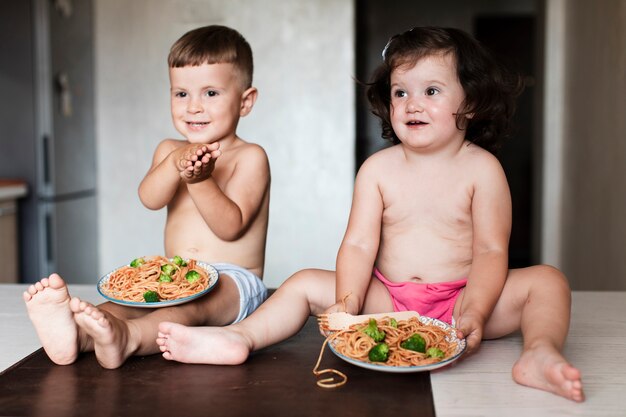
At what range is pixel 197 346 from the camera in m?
1.25

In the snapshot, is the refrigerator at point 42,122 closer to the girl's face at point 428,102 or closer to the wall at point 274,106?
the wall at point 274,106

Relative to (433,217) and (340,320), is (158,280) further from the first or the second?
(433,217)

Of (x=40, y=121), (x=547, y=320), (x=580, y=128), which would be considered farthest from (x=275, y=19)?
(x=547, y=320)

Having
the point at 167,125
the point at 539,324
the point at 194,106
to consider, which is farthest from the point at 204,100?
the point at 167,125

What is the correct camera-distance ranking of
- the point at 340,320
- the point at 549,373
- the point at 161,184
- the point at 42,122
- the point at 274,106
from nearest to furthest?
the point at 549,373 → the point at 340,320 → the point at 161,184 → the point at 42,122 → the point at 274,106

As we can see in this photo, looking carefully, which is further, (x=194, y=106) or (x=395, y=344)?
(x=194, y=106)

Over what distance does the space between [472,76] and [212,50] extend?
2.09ft

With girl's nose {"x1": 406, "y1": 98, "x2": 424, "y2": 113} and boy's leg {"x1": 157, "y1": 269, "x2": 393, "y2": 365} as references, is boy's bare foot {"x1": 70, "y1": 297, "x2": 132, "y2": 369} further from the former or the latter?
girl's nose {"x1": 406, "y1": 98, "x2": 424, "y2": 113}

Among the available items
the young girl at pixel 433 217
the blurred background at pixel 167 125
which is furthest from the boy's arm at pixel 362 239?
the blurred background at pixel 167 125

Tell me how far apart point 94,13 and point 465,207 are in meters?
3.02

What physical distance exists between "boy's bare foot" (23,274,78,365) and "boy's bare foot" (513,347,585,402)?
78 centimetres

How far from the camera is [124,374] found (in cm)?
122

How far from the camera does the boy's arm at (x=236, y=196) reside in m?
1.55

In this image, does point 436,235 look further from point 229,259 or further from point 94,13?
point 94,13
